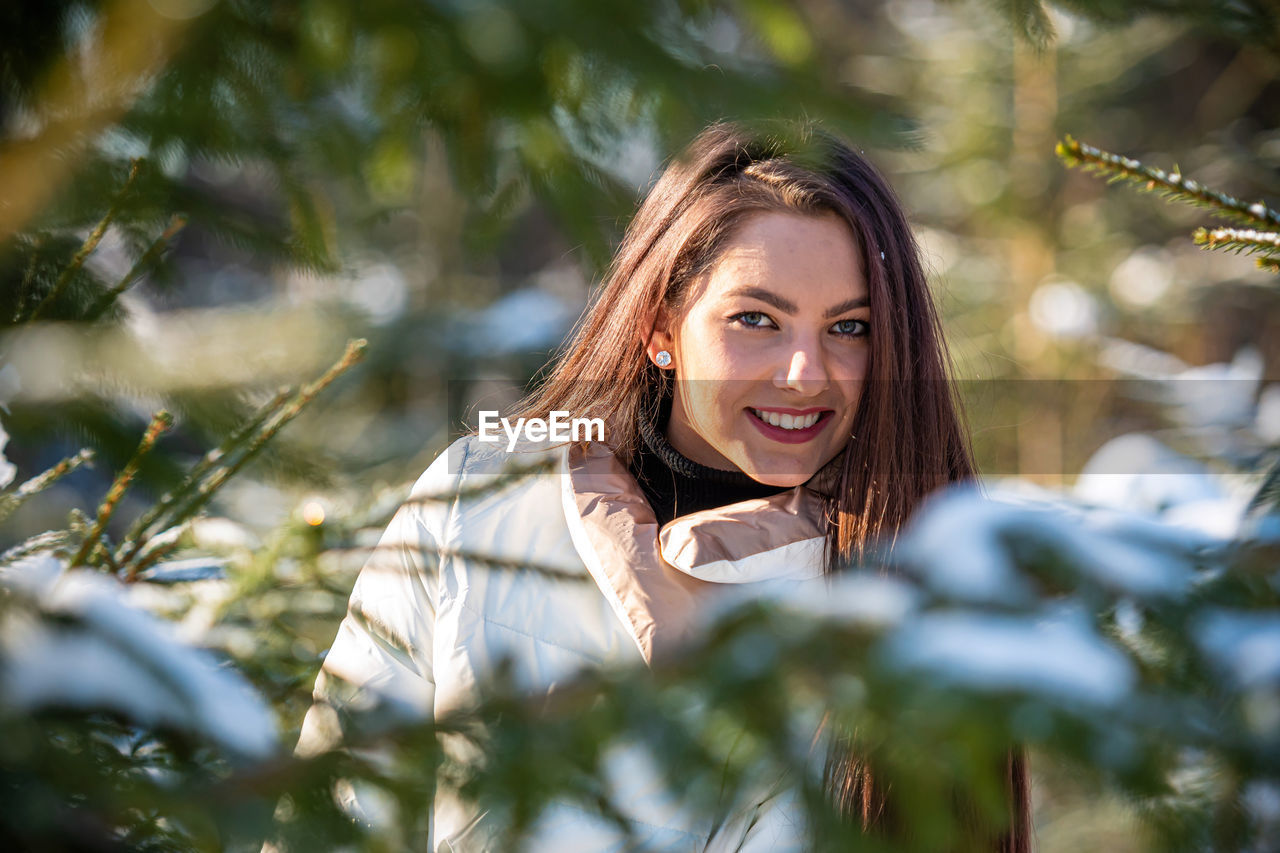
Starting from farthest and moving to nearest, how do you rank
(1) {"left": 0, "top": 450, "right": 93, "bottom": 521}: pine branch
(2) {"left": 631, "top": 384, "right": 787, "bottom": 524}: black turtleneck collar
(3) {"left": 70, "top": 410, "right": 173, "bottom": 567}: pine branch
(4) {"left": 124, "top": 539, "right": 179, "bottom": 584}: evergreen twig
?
(2) {"left": 631, "top": 384, "right": 787, "bottom": 524}: black turtleneck collar → (4) {"left": 124, "top": 539, "right": 179, "bottom": 584}: evergreen twig → (1) {"left": 0, "top": 450, "right": 93, "bottom": 521}: pine branch → (3) {"left": 70, "top": 410, "right": 173, "bottom": 567}: pine branch

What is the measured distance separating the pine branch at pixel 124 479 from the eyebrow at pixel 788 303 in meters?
0.76

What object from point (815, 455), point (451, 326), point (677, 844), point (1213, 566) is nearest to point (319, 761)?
point (677, 844)

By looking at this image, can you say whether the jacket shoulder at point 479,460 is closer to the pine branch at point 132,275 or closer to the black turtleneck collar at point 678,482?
the black turtleneck collar at point 678,482

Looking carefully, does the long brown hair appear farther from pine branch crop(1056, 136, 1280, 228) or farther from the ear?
pine branch crop(1056, 136, 1280, 228)

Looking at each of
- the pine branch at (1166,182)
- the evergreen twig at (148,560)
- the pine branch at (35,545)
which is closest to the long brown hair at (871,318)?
the pine branch at (1166,182)

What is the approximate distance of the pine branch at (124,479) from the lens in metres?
0.83

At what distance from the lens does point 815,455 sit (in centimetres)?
135

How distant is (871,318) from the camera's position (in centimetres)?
128

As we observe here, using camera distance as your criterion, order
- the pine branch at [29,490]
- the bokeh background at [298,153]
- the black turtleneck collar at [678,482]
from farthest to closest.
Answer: the black turtleneck collar at [678,482], the pine branch at [29,490], the bokeh background at [298,153]

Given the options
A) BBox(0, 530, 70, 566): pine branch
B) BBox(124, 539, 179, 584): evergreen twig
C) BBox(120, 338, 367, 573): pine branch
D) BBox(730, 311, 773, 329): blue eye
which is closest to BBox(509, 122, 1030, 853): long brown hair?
BBox(730, 311, 773, 329): blue eye

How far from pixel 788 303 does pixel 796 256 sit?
70 millimetres

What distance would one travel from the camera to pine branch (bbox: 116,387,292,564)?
935mm

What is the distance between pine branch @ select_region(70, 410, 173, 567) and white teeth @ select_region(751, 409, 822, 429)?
78 centimetres

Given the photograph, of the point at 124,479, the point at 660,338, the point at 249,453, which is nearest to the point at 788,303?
the point at 660,338
